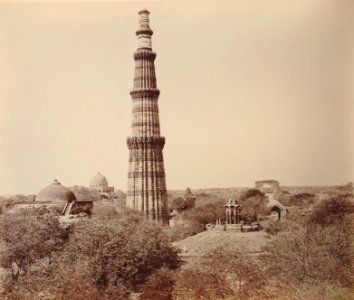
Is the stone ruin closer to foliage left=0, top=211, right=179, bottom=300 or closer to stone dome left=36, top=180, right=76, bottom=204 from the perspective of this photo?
foliage left=0, top=211, right=179, bottom=300

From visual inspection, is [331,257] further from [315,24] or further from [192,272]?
[315,24]

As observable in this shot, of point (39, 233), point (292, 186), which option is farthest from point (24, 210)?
point (292, 186)

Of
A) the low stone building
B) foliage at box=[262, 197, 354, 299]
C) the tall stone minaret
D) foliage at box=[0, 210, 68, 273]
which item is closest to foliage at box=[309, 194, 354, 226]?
foliage at box=[262, 197, 354, 299]

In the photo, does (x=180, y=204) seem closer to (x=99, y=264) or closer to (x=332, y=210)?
(x=332, y=210)

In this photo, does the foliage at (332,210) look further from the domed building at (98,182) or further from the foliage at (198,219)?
the domed building at (98,182)

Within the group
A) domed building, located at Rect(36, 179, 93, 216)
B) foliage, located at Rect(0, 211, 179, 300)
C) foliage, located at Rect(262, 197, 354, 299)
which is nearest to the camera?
foliage, located at Rect(262, 197, 354, 299)

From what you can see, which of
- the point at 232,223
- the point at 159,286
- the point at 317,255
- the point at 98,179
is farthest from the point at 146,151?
the point at 317,255

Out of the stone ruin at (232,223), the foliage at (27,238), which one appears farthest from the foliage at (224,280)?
the stone ruin at (232,223)

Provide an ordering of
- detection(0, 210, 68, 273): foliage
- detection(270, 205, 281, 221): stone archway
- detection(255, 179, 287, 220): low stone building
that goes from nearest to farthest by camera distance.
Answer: detection(0, 210, 68, 273): foliage → detection(255, 179, 287, 220): low stone building → detection(270, 205, 281, 221): stone archway
